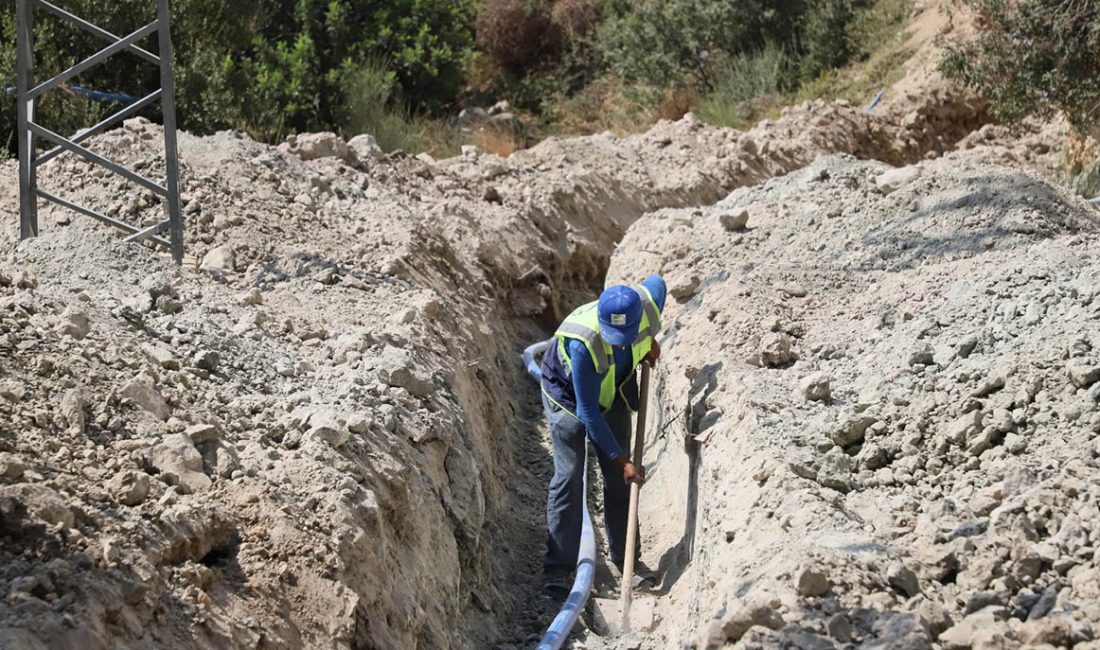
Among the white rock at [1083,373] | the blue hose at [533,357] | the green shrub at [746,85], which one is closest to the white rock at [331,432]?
the white rock at [1083,373]

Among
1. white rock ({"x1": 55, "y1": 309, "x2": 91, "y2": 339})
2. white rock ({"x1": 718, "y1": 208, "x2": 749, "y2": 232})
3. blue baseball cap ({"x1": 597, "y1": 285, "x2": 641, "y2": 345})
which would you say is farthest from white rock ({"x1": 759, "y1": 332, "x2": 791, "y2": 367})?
white rock ({"x1": 55, "y1": 309, "x2": 91, "y2": 339})

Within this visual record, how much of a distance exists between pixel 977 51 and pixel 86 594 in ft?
34.8

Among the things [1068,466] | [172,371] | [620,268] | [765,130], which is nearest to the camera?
[1068,466]

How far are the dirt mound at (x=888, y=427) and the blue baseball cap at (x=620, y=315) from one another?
605 mm

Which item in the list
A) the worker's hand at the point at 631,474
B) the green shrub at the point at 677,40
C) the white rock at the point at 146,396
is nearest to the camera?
the white rock at the point at 146,396

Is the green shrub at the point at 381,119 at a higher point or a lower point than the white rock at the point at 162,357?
lower

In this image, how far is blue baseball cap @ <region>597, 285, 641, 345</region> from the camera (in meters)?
6.41

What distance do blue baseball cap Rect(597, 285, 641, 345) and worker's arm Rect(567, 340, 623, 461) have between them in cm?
19

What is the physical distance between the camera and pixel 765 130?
14203 mm

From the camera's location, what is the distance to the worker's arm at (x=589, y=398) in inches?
260

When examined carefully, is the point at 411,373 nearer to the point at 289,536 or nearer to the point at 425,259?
the point at 289,536

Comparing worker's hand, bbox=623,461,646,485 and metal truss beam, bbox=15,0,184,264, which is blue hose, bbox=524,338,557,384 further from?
metal truss beam, bbox=15,0,184,264

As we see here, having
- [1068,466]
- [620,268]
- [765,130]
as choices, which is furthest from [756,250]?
[765,130]

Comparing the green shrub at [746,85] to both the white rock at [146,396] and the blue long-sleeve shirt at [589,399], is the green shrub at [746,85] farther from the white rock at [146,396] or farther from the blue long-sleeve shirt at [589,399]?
the white rock at [146,396]
